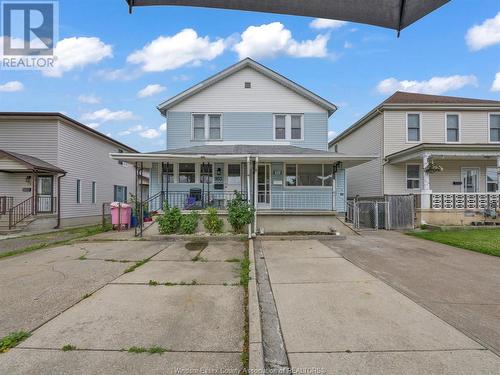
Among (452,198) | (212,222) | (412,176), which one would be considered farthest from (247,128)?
(452,198)

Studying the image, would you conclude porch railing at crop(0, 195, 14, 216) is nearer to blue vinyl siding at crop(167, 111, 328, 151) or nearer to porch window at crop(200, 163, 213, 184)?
blue vinyl siding at crop(167, 111, 328, 151)

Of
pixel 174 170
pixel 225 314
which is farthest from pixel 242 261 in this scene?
pixel 174 170

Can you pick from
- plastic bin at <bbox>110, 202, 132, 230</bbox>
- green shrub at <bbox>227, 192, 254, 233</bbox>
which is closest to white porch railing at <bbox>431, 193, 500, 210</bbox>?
green shrub at <bbox>227, 192, 254, 233</bbox>

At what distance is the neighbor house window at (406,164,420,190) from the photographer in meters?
16.0

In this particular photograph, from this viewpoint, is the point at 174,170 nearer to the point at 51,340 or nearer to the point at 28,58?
the point at 28,58

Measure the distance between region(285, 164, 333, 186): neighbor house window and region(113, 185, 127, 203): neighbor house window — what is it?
46.3 ft

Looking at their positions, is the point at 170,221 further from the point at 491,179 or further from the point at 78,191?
the point at 491,179

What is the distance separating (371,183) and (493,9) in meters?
17.0

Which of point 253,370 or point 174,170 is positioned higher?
point 174,170

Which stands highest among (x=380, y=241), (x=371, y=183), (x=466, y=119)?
(x=466, y=119)

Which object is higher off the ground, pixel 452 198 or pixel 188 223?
pixel 452 198

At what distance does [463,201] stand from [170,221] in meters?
14.1

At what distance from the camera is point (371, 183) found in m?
17.7

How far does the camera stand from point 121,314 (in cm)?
387
